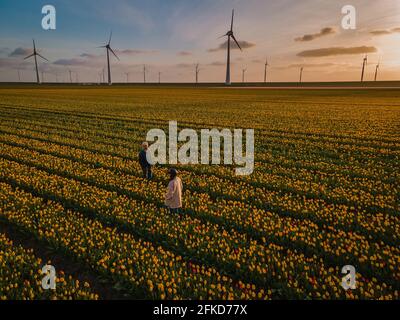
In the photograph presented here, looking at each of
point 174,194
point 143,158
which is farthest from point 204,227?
point 143,158

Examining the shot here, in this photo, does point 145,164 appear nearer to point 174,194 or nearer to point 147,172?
point 147,172

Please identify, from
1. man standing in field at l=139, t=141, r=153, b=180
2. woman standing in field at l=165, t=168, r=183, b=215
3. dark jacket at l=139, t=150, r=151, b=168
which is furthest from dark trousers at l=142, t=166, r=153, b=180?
woman standing in field at l=165, t=168, r=183, b=215

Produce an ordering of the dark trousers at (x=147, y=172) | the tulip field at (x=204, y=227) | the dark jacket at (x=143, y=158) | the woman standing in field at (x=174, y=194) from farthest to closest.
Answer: the dark trousers at (x=147, y=172)
the dark jacket at (x=143, y=158)
the woman standing in field at (x=174, y=194)
the tulip field at (x=204, y=227)

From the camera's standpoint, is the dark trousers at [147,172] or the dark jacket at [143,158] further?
the dark trousers at [147,172]

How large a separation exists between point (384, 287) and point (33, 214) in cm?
1016

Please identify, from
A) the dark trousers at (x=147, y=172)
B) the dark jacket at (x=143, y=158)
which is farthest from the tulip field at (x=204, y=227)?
the dark jacket at (x=143, y=158)

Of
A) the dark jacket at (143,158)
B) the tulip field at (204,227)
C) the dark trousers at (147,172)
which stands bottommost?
the tulip field at (204,227)

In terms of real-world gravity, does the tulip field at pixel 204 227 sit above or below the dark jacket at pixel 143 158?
below

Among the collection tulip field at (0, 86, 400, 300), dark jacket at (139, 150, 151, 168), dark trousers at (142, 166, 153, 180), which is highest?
dark jacket at (139, 150, 151, 168)

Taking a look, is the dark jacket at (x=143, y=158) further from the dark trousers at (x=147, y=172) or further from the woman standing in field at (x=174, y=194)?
the woman standing in field at (x=174, y=194)

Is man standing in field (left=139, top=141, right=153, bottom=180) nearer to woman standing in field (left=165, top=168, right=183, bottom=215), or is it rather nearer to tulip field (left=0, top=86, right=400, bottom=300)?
tulip field (left=0, top=86, right=400, bottom=300)

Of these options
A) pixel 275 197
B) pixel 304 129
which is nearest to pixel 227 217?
pixel 275 197

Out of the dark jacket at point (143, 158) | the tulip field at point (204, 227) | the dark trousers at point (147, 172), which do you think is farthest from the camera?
the dark trousers at point (147, 172)

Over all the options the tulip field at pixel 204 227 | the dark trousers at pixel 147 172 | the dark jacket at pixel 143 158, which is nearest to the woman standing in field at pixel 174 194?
the tulip field at pixel 204 227
